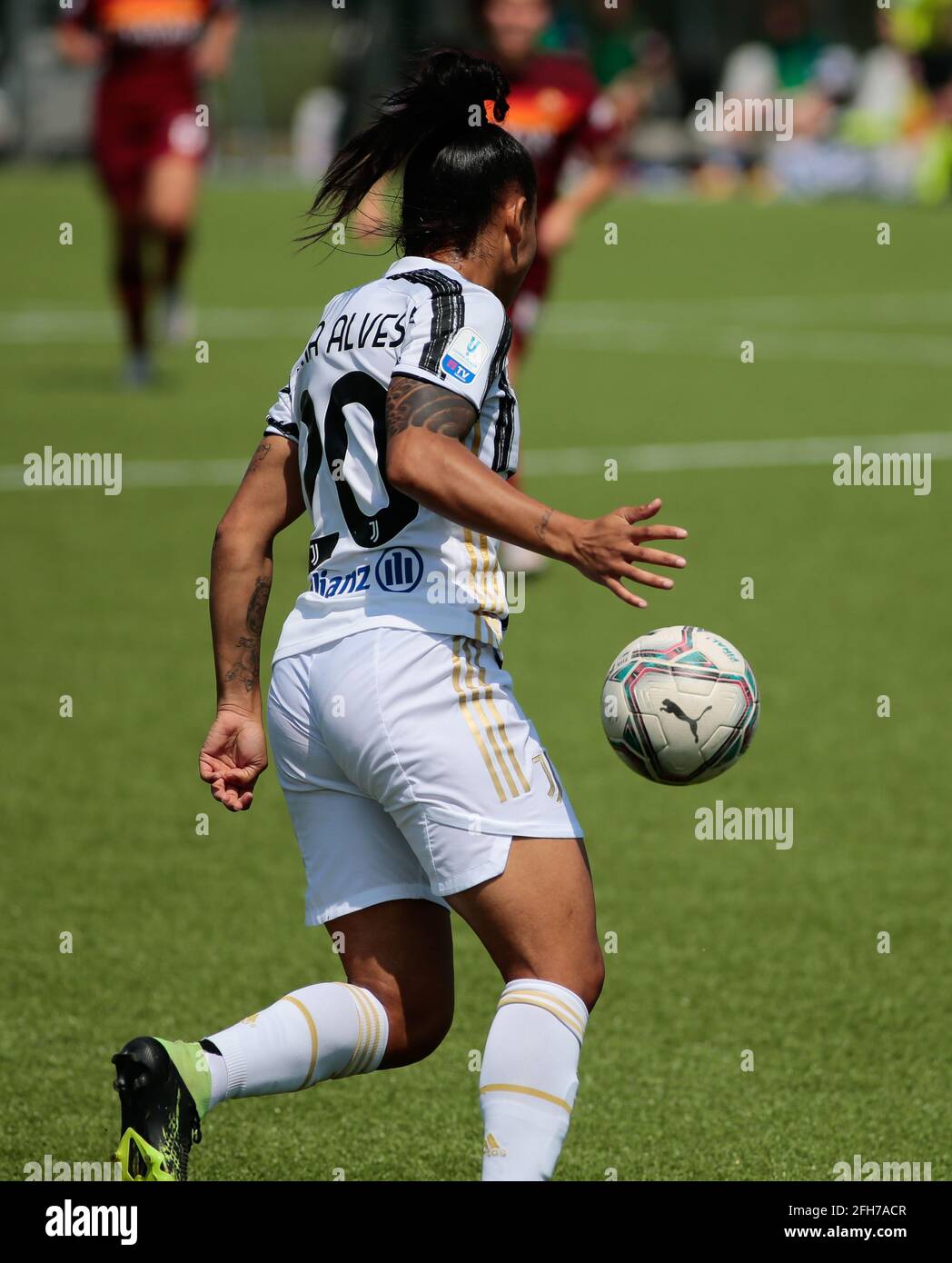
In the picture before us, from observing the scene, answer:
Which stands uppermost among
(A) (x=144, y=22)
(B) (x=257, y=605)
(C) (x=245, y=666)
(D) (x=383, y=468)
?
(A) (x=144, y=22)

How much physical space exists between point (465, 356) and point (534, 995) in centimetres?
101

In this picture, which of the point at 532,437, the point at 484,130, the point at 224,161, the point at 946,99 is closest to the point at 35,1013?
the point at 484,130

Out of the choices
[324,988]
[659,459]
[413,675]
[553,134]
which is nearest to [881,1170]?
[324,988]

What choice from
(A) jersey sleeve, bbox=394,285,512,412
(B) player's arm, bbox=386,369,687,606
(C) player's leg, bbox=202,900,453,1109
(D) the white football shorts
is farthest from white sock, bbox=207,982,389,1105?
(A) jersey sleeve, bbox=394,285,512,412

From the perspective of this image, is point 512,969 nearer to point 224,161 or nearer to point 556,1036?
point 556,1036

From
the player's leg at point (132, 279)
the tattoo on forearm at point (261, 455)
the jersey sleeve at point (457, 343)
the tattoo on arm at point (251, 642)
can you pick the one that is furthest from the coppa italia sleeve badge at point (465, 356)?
the player's leg at point (132, 279)

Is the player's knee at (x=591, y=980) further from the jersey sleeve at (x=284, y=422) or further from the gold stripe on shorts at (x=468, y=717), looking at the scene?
the jersey sleeve at (x=284, y=422)

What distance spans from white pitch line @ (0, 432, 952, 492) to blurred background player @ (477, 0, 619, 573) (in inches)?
56.1

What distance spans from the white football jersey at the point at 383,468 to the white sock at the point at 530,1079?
2.00 ft

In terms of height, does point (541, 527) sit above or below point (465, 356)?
below

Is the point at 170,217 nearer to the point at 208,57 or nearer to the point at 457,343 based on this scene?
the point at 208,57

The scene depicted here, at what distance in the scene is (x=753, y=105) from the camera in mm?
33625
